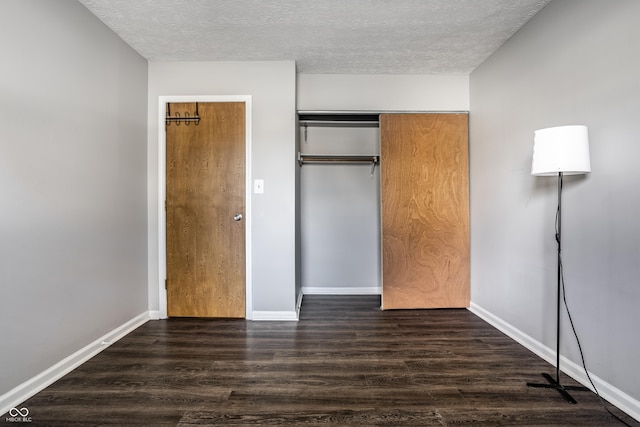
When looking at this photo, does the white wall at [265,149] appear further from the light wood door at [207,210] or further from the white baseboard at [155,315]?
the white baseboard at [155,315]

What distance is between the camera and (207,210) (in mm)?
2770

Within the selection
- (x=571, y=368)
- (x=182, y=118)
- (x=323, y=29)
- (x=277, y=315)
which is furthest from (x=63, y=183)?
(x=571, y=368)

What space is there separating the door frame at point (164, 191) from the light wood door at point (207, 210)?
0.04 metres

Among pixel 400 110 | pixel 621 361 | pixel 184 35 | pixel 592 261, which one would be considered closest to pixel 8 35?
pixel 184 35

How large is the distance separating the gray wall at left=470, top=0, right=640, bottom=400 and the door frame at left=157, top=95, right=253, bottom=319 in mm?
2300

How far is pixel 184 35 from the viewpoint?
2.33m

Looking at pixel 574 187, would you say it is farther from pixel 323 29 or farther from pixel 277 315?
pixel 277 315

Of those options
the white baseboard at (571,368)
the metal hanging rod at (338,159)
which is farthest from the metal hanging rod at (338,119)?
the white baseboard at (571,368)

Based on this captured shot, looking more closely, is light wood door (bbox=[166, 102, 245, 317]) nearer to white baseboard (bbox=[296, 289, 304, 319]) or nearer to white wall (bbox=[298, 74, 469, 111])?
white baseboard (bbox=[296, 289, 304, 319])

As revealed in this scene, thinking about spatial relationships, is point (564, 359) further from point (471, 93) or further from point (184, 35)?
point (184, 35)

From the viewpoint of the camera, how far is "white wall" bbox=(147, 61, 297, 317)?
273cm

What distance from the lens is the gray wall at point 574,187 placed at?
4.98 ft

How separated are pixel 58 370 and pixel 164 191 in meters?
1.56

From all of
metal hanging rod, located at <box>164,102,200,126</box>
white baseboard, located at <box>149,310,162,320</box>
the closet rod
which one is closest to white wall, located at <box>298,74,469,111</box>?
the closet rod
